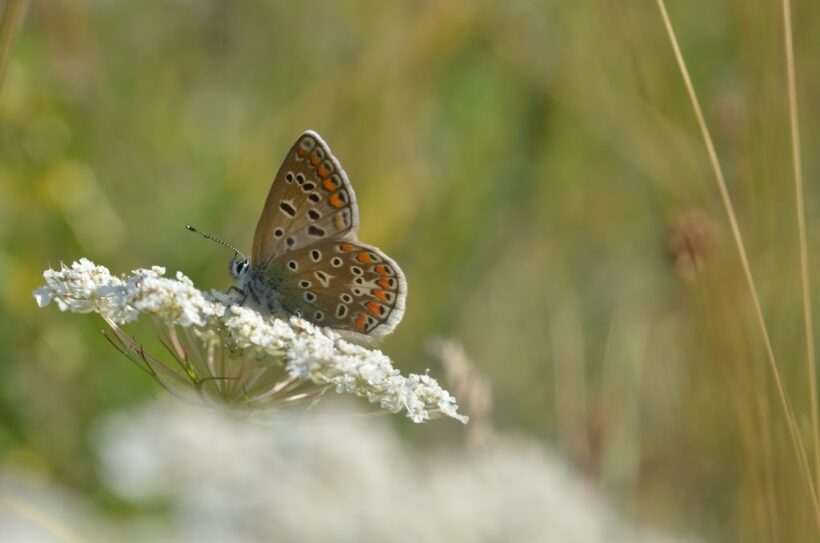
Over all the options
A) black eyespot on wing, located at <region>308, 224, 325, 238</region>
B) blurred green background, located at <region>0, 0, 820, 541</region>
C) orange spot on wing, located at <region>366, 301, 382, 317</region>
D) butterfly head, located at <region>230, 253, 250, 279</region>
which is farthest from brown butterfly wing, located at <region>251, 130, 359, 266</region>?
blurred green background, located at <region>0, 0, 820, 541</region>

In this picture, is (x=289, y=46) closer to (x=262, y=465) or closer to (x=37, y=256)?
(x=37, y=256)

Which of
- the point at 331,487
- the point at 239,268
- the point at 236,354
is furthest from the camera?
the point at 331,487

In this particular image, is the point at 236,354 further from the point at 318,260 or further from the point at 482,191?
the point at 482,191

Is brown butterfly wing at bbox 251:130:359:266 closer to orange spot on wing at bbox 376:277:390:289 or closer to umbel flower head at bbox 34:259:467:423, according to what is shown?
orange spot on wing at bbox 376:277:390:289

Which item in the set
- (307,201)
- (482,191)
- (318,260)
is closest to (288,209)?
(307,201)

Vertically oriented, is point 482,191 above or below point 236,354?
above
